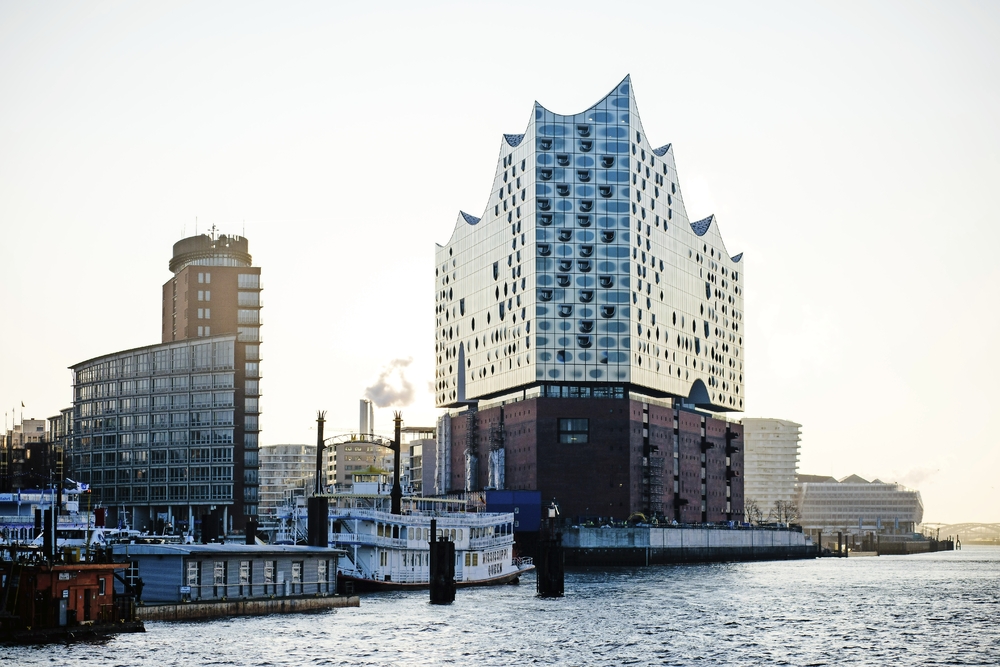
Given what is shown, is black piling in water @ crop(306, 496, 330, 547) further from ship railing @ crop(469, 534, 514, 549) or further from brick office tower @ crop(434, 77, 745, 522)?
brick office tower @ crop(434, 77, 745, 522)

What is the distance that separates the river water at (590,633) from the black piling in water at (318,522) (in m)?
5.46

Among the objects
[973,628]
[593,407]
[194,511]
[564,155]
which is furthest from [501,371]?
[973,628]

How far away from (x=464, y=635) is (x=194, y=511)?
117393mm

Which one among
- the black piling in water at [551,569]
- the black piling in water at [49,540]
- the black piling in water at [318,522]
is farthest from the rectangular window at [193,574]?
the black piling in water at [551,569]

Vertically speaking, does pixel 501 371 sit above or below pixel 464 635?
above

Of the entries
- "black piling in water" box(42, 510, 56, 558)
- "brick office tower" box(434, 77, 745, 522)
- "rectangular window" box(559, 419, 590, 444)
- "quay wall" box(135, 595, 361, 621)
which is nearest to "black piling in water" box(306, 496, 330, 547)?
"quay wall" box(135, 595, 361, 621)

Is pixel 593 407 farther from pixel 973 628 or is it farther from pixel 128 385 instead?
pixel 973 628

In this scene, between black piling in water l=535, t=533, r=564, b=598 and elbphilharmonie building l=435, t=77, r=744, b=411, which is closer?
black piling in water l=535, t=533, r=564, b=598

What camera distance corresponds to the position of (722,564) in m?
191

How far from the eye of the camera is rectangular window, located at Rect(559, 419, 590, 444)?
186 m

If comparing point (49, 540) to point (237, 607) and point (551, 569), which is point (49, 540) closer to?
point (237, 607)

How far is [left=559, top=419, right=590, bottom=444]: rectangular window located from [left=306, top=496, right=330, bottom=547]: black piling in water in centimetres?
9345

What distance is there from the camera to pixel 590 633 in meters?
79.4

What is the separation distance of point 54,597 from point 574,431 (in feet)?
412
